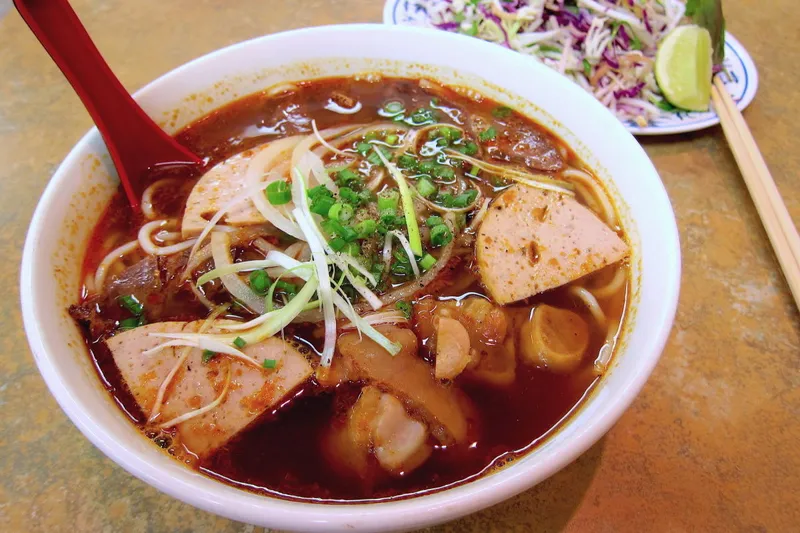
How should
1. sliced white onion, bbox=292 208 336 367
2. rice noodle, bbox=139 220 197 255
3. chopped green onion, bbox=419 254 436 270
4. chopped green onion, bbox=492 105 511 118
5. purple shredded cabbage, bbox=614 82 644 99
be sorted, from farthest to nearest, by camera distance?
1. purple shredded cabbage, bbox=614 82 644 99
2. chopped green onion, bbox=492 105 511 118
3. rice noodle, bbox=139 220 197 255
4. chopped green onion, bbox=419 254 436 270
5. sliced white onion, bbox=292 208 336 367

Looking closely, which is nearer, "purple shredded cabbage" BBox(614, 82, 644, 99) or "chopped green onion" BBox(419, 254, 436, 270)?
"chopped green onion" BBox(419, 254, 436, 270)

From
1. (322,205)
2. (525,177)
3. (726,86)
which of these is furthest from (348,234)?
(726,86)

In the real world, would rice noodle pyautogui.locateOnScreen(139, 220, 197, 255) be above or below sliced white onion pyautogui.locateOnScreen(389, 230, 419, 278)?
above

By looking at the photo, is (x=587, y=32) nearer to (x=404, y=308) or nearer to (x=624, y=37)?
(x=624, y=37)

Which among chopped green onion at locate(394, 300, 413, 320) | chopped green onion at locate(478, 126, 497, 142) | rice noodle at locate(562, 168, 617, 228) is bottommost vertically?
rice noodle at locate(562, 168, 617, 228)

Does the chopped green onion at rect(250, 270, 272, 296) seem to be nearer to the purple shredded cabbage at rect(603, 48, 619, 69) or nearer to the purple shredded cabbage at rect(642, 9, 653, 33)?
the purple shredded cabbage at rect(603, 48, 619, 69)

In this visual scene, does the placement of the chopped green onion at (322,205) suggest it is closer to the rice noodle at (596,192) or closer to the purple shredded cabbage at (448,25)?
the rice noodle at (596,192)

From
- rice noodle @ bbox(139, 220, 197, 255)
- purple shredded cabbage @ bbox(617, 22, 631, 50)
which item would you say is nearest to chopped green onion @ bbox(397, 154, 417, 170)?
rice noodle @ bbox(139, 220, 197, 255)

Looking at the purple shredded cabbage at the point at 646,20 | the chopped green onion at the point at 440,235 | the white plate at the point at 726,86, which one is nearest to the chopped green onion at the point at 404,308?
the chopped green onion at the point at 440,235
